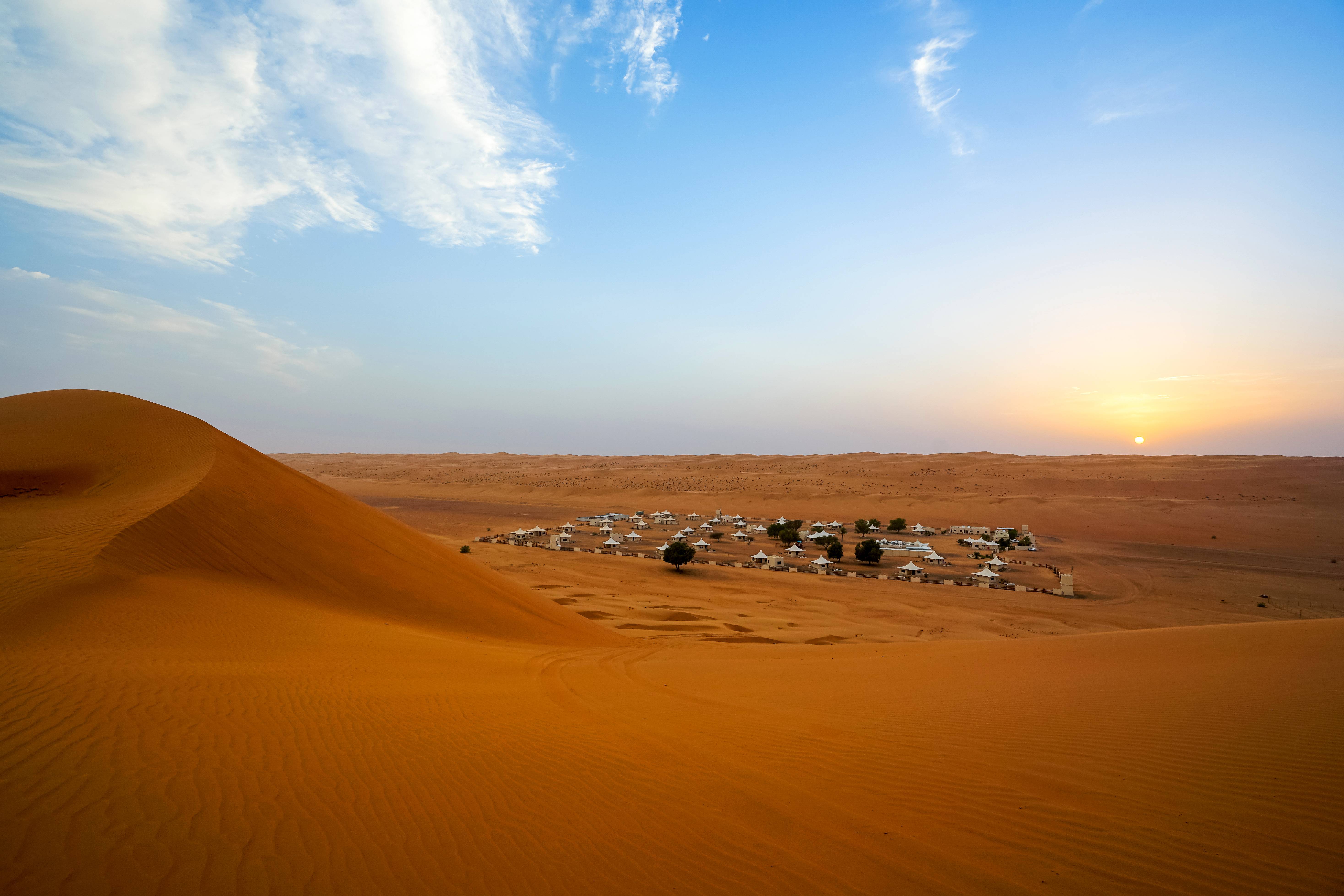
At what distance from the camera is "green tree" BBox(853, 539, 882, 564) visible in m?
35.4

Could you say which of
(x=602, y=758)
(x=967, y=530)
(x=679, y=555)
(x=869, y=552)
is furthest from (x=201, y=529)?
(x=967, y=530)

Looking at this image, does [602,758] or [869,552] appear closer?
[602,758]

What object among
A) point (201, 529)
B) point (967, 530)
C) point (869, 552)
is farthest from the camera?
point (967, 530)

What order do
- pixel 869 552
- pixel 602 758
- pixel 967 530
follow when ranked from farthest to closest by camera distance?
pixel 967 530, pixel 869 552, pixel 602 758

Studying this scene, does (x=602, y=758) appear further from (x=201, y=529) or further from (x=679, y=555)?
(x=679, y=555)

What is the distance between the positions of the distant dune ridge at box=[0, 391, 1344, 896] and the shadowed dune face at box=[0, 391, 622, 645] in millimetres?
164

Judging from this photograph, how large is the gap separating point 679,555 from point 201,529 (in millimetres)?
21165

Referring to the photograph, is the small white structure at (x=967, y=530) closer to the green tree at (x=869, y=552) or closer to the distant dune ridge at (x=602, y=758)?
the green tree at (x=869, y=552)

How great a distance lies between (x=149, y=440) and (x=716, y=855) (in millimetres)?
19939

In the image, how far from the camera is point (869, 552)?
116ft

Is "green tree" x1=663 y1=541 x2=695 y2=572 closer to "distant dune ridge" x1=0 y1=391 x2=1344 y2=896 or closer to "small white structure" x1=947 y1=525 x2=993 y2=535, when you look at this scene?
"distant dune ridge" x1=0 y1=391 x2=1344 y2=896

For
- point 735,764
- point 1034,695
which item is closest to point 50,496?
point 735,764

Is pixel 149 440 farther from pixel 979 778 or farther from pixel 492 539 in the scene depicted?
pixel 492 539

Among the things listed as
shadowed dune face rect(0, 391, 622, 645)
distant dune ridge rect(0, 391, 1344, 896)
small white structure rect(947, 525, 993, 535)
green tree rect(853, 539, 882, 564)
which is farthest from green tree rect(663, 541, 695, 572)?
small white structure rect(947, 525, 993, 535)
